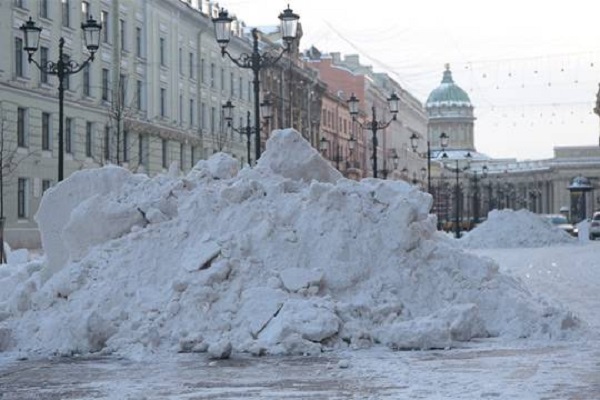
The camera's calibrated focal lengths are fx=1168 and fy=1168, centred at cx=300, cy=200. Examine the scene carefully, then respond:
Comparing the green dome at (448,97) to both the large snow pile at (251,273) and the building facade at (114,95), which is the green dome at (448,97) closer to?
the building facade at (114,95)

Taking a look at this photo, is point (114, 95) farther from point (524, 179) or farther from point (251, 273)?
point (524, 179)

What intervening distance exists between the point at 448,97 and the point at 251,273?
168524 mm

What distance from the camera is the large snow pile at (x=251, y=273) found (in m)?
11.5

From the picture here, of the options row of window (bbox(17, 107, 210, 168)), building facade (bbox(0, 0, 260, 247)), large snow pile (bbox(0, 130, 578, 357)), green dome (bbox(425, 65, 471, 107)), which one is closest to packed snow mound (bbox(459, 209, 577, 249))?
row of window (bbox(17, 107, 210, 168))

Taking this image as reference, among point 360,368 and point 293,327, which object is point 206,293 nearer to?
point 293,327

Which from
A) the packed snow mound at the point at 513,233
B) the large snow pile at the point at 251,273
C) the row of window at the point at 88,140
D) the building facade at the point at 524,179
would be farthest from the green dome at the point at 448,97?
the large snow pile at the point at 251,273

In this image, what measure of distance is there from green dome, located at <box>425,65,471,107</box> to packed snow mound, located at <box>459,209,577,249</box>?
12937 centimetres

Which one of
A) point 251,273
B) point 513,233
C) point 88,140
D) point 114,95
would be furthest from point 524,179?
point 251,273

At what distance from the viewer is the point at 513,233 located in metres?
44.3

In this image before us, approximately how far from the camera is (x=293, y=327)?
11.2 m

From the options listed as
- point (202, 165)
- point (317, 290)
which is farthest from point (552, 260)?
point (317, 290)

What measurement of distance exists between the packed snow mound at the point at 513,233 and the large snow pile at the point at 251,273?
2941 centimetres

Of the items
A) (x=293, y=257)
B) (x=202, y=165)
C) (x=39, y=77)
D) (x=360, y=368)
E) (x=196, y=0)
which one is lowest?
(x=360, y=368)

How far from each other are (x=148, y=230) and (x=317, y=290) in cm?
240
